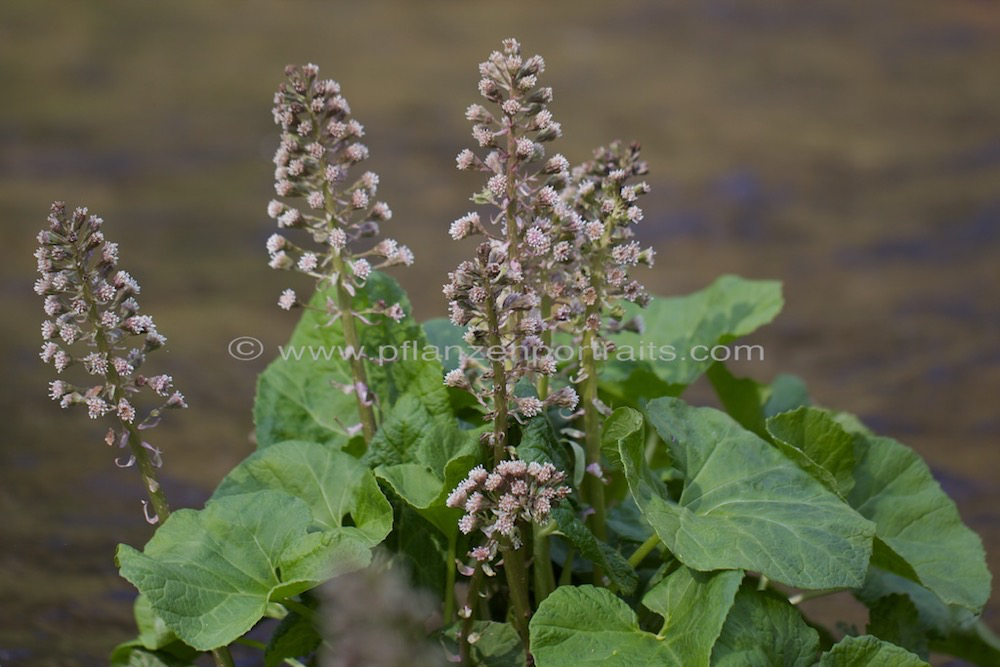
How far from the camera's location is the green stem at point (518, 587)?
2.03m

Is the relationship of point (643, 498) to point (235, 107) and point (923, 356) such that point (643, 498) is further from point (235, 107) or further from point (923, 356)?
point (235, 107)

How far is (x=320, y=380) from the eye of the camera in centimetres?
262

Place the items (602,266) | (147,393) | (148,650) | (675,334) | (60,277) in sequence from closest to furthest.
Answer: (60,277) < (602,266) < (148,650) < (675,334) < (147,393)

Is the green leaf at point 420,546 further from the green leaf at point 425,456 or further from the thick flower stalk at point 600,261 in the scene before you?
the thick flower stalk at point 600,261

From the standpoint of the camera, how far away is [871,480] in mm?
2482

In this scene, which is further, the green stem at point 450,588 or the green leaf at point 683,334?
the green leaf at point 683,334

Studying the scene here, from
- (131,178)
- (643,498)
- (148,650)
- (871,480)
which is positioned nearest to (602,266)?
(643,498)

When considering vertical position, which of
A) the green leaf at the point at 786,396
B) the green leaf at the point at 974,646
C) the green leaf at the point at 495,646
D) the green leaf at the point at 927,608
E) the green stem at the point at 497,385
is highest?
the green stem at the point at 497,385

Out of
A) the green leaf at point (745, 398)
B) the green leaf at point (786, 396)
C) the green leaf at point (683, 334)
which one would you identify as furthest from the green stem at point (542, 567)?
the green leaf at point (786, 396)

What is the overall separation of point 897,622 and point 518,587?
89cm

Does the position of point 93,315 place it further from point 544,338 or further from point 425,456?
point 544,338

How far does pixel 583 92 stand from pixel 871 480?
19.8 ft

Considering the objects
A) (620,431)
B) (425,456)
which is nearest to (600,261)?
(620,431)

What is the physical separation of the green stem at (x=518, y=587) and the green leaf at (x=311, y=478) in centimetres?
31
